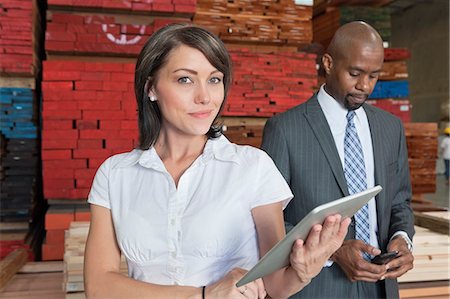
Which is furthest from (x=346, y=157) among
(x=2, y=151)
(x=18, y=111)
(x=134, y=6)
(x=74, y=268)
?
(x=2, y=151)

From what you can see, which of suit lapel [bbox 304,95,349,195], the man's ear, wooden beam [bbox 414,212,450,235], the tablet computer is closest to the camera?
the tablet computer

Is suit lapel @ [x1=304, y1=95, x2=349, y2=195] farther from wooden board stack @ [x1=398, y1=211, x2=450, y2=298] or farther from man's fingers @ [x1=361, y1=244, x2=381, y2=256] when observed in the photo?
wooden board stack @ [x1=398, y1=211, x2=450, y2=298]

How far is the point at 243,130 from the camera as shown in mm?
5484

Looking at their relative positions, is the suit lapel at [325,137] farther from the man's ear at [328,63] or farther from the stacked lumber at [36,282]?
the stacked lumber at [36,282]

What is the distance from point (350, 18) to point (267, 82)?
3316 mm

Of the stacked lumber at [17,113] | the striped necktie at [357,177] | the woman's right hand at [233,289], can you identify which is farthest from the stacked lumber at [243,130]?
the woman's right hand at [233,289]

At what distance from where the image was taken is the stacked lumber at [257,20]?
5.53m

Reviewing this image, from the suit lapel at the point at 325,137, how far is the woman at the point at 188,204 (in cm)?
66

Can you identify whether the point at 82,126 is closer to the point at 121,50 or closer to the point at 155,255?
the point at 121,50

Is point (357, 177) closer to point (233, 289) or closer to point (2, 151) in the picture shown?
point (233, 289)

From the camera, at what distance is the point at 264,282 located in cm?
144

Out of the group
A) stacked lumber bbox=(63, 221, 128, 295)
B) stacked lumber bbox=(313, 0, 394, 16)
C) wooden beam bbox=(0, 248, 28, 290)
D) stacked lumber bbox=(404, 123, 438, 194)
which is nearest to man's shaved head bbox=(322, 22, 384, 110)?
stacked lumber bbox=(63, 221, 128, 295)

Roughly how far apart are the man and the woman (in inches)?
25.1

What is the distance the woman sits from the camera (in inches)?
56.1
